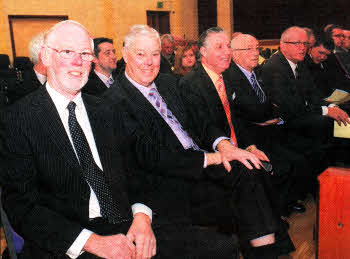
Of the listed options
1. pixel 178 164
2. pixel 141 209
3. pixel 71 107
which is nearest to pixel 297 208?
pixel 178 164

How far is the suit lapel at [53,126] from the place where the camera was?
3.98ft

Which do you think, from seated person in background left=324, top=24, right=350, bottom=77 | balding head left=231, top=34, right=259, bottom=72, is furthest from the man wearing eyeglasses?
seated person in background left=324, top=24, right=350, bottom=77

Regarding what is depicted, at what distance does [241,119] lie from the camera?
8.54ft

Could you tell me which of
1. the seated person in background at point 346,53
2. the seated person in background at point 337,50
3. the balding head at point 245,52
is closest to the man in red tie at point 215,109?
the balding head at point 245,52

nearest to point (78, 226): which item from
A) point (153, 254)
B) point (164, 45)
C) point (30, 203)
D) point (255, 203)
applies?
point (30, 203)

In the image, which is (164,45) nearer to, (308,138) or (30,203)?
(308,138)

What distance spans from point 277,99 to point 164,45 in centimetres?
297

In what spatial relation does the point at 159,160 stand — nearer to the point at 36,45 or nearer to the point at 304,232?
the point at 304,232

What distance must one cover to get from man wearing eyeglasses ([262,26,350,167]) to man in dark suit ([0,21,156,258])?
Answer: 1.86 metres

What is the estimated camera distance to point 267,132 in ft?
8.66

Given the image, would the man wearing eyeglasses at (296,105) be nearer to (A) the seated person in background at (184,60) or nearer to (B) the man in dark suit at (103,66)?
(A) the seated person in background at (184,60)

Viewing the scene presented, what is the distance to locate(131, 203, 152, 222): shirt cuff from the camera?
137 cm

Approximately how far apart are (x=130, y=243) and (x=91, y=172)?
0.95 feet

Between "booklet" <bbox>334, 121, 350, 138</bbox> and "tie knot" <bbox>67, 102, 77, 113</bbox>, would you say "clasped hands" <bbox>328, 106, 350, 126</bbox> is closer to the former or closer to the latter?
"booklet" <bbox>334, 121, 350, 138</bbox>
